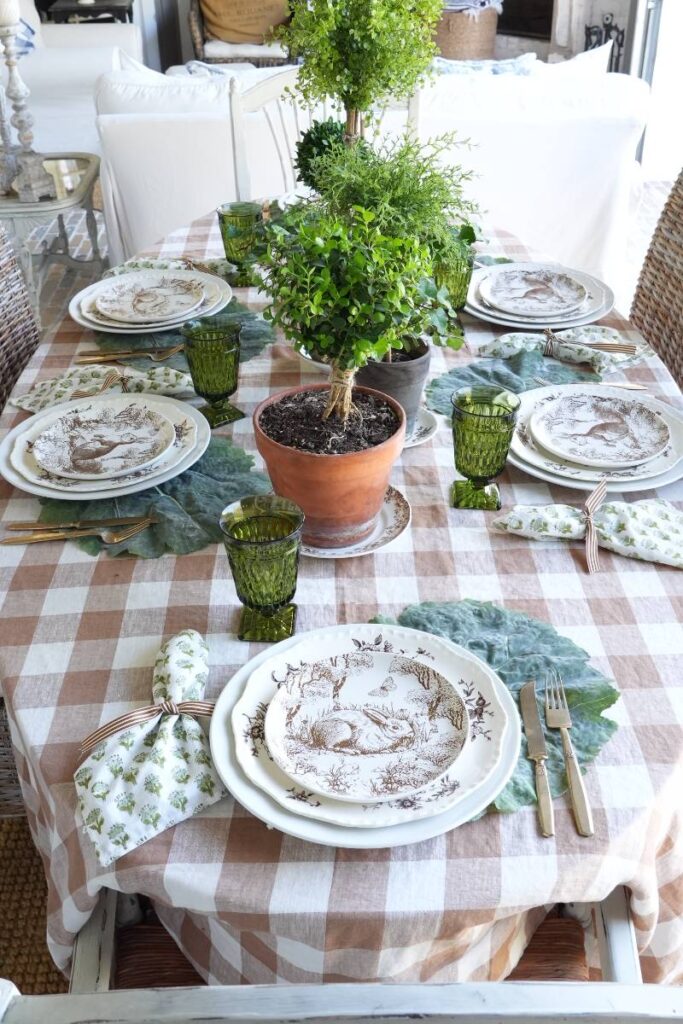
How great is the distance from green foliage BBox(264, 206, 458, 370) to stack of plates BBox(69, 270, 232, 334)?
64cm

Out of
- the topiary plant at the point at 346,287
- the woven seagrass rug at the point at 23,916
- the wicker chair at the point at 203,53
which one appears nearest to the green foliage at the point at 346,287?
the topiary plant at the point at 346,287

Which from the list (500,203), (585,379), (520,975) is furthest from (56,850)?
(500,203)

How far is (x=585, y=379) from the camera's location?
146 centimetres

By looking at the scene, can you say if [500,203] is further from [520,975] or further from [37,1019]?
[37,1019]

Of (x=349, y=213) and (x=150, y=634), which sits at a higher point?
(x=349, y=213)

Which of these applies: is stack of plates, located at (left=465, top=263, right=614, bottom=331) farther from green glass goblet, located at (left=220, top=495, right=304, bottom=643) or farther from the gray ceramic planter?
green glass goblet, located at (left=220, top=495, right=304, bottom=643)

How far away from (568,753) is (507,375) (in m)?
0.75

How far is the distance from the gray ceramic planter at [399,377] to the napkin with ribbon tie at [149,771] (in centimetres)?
53

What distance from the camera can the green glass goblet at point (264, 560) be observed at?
943 millimetres

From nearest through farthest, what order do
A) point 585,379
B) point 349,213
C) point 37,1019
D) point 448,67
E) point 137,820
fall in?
point 37,1019 → point 137,820 → point 349,213 → point 585,379 → point 448,67

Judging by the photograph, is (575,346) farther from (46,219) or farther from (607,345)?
(46,219)

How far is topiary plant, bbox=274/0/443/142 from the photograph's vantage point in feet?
4.97

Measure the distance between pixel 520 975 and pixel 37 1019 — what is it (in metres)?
0.58

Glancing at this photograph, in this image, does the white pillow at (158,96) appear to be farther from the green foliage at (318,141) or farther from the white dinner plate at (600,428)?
the white dinner plate at (600,428)
